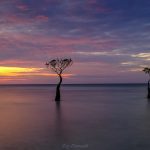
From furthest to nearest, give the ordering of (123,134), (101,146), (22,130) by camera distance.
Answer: (22,130) → (123,134) → (101,146)

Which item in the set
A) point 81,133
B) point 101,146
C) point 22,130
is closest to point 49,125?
point 22,130

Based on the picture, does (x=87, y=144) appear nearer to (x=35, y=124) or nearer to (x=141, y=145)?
(x=141, y=145)

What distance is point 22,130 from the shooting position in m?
25.7

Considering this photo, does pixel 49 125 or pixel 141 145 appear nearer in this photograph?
pixel 141 145

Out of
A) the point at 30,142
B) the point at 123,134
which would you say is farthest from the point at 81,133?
the point at 30,142

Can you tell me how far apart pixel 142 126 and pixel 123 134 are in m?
4.81

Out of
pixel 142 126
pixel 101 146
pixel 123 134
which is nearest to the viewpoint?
pixel 101 146

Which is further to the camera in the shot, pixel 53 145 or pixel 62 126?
pixel 62 126

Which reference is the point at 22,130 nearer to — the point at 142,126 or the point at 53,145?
the point at 53,145

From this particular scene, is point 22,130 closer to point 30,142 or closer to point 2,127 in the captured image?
point 2,127

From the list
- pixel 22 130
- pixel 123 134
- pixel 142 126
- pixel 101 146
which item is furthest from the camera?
pixel 142 126

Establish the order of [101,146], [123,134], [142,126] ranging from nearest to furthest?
1. [101,146]
2. [123,134]
3. [142,126]

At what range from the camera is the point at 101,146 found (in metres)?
19.8

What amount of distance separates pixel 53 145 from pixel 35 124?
9.52 meters
